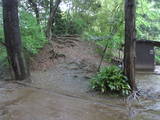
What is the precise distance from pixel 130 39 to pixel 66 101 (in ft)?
10.6

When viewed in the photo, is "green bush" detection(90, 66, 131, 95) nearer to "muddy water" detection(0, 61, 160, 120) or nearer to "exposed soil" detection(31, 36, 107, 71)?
"muddy water" detection(0, 61, 160, 120)

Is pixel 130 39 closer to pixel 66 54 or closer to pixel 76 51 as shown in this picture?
pixel 66 54

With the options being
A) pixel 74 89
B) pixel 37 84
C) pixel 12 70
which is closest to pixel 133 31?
pixel 74 89

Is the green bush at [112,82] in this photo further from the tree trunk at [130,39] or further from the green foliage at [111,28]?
the green foliage at [111,28]

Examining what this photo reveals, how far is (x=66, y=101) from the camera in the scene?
6762mm

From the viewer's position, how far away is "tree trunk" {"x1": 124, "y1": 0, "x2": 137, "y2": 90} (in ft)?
24.8

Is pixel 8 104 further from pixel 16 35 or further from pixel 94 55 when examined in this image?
pixel 94 55

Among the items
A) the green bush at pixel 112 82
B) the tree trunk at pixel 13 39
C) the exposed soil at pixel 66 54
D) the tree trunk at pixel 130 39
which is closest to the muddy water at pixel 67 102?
the green bush at pixel 112 82

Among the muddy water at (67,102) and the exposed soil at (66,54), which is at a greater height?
the exposed soil at (66,54)

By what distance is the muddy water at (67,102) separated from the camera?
5430mm

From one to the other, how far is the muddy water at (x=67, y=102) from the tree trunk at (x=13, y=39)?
594 millimetres

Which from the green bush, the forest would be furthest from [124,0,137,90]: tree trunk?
the green bush

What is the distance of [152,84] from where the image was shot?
31.5 ft

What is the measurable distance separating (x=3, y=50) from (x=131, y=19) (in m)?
7.07
